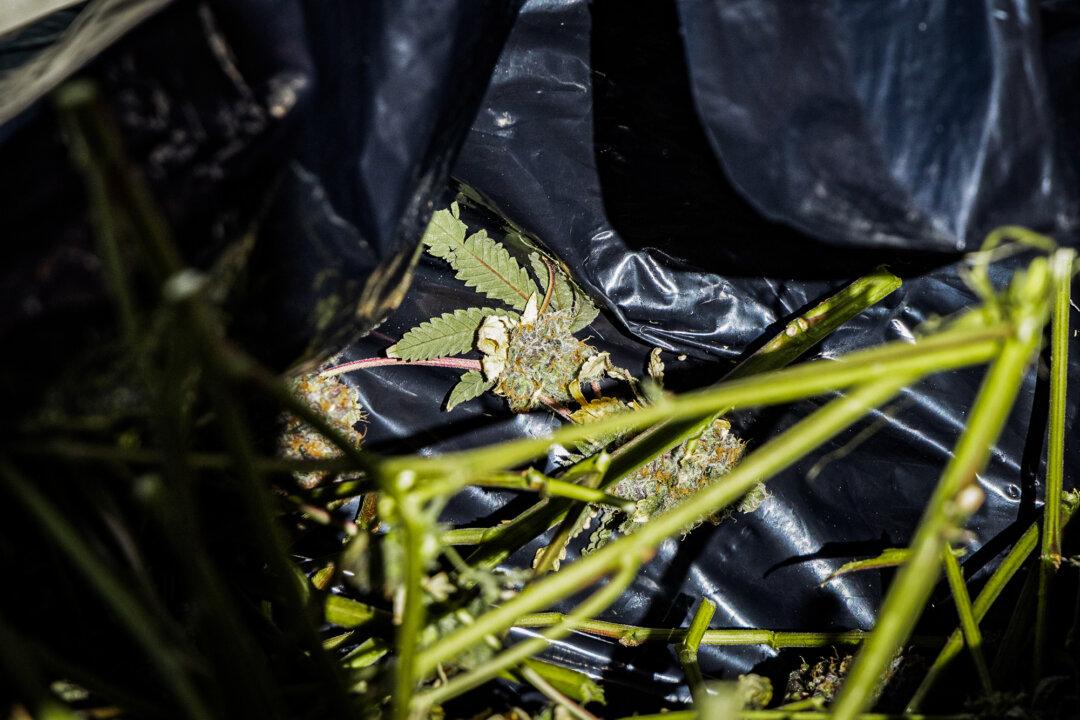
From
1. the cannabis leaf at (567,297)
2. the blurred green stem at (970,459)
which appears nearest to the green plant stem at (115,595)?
the blurred green stem at (970,459)

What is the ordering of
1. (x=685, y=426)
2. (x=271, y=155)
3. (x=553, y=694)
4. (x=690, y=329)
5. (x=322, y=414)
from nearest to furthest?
(x=271, y=155)
(x=553, y=694)
(x=685, y=426)
(x=322, y=414)
(x=690, y=329)

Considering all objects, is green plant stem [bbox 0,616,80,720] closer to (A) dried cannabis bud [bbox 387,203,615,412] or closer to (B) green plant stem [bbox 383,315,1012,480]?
(B) green plant stem [bbox 383,315,1012,480]

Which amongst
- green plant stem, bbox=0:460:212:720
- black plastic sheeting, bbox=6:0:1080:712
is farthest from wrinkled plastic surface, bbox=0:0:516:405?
green plant stem, bbox=0:460:212:720

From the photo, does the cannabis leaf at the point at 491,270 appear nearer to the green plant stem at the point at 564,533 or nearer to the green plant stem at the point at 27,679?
the green plant stem at the point at 564,533

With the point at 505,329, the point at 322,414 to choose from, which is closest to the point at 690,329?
the point at 505,329

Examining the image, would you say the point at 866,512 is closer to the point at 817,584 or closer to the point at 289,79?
the point at 817,584

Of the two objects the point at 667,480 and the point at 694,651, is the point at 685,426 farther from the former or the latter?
the point at 694,651
